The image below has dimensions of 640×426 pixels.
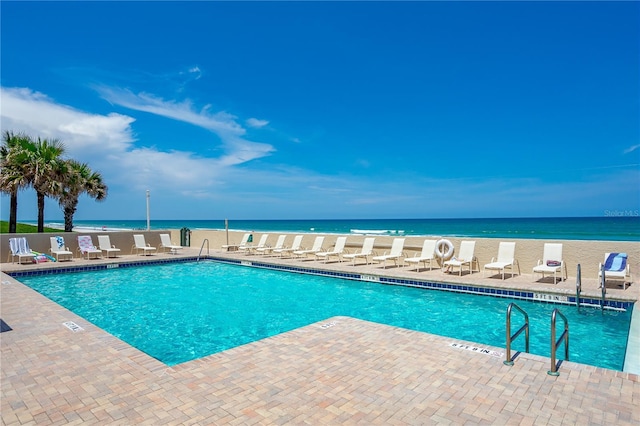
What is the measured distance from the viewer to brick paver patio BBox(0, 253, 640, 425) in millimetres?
2521

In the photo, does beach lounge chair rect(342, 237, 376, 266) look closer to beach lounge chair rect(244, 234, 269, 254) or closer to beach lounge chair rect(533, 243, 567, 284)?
beach lounge chair rect(244, 234, 269, 254)

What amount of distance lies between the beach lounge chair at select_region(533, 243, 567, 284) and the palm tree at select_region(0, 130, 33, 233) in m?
16.3

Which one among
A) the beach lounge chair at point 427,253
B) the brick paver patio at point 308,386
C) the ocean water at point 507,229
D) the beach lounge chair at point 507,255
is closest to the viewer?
the brick paver patio at point 308,386

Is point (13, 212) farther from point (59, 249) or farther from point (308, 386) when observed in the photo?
point (308, 386)

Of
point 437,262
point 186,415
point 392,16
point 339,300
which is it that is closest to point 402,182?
point 392,16

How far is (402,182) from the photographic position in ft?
→ 147

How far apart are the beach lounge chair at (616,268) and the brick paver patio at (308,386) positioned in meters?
4.80

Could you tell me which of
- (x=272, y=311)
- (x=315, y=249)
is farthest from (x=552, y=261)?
(x=315, y=249)

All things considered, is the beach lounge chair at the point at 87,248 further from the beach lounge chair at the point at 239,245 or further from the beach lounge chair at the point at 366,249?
the beach lounge chair at the point at 366,249

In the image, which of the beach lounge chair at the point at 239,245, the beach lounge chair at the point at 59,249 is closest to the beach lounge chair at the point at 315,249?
the beach lounge chair at the point at 239,245

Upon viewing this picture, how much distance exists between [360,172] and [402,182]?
6.22 metres

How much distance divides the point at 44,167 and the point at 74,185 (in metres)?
2.39

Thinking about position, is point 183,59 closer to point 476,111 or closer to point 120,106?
point 120,106

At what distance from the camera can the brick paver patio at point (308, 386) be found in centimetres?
252
